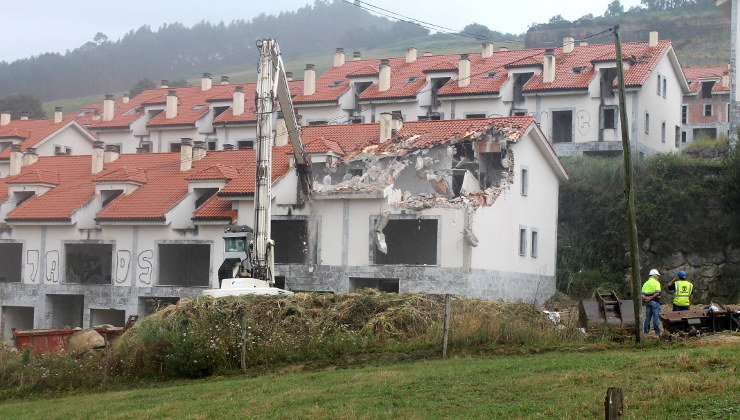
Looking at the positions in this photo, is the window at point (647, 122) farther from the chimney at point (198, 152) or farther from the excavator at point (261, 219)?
the excavator at point (261, 219)

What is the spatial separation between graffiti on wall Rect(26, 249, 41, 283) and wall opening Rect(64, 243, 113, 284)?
4.89 feet

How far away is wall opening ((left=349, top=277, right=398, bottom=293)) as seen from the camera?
139ft

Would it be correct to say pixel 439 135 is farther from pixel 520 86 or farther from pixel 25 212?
pixel 25 212

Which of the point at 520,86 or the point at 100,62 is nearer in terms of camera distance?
the point at 520,86

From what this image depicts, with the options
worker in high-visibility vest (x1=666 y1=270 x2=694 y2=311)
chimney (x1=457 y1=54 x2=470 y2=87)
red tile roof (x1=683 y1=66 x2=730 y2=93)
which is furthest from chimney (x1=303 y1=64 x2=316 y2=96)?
worker in high-visibility vest (x1=666 y1=270 x2=694 y2=311)

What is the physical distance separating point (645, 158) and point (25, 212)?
103 ft

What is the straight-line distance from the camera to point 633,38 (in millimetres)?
125188

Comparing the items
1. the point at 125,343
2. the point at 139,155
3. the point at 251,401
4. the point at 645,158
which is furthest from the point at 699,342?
the point at 139,155

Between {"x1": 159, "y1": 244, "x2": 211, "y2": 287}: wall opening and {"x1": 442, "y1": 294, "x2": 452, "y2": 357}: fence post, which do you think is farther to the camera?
{"x1": 159, "y1": 244, "x2": 211, "y2": 287}: wall opening

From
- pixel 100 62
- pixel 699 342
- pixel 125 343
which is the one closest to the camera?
pixel 699 342

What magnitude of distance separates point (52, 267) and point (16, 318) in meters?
3.98

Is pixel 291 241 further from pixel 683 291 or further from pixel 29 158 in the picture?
pixel 683 291

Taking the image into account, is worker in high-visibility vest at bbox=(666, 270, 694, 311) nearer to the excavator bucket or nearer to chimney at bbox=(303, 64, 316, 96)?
the excavator bucket

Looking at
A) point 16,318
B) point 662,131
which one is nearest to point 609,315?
point 662,131
